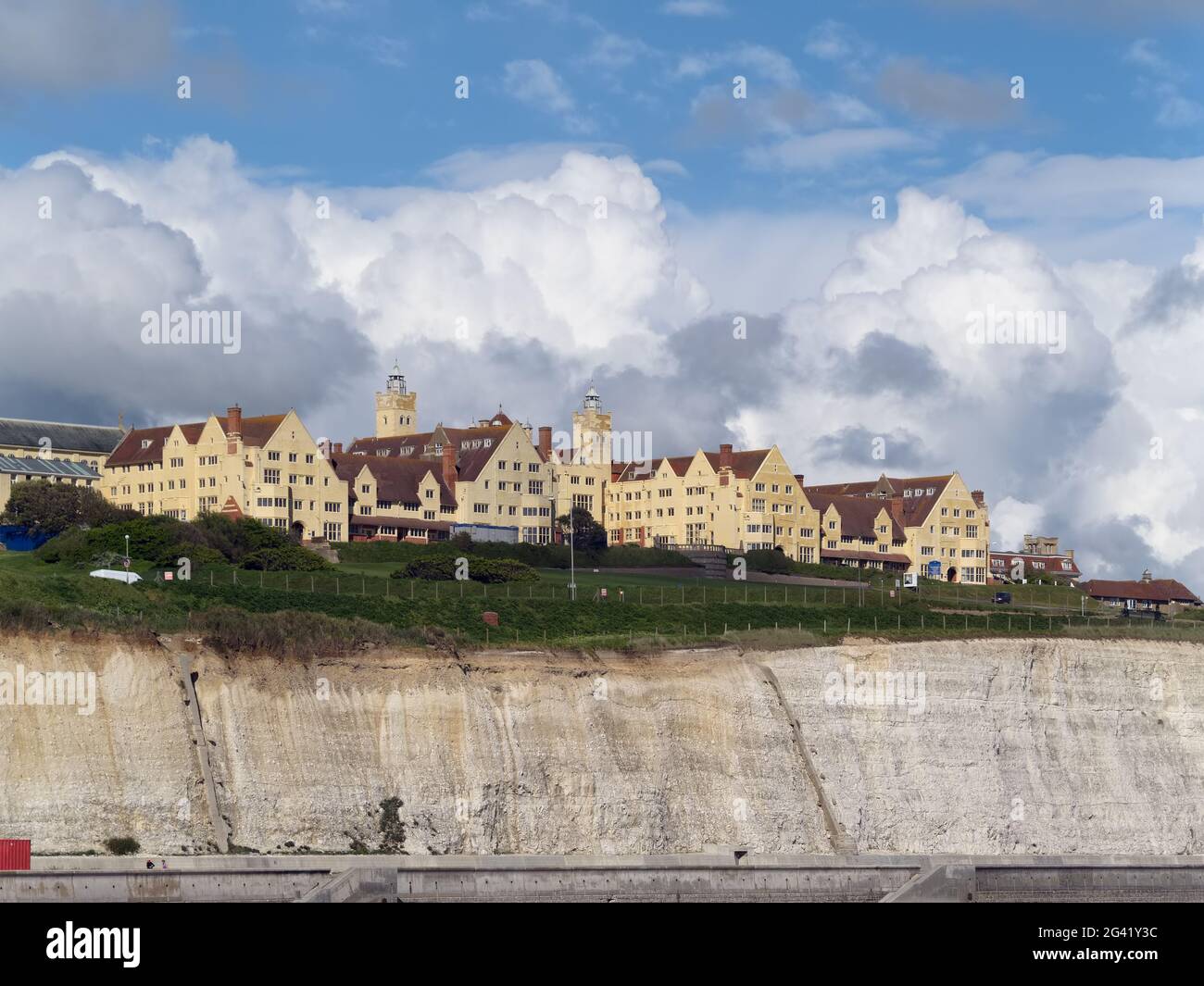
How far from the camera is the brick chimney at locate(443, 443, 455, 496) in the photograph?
138750 mm

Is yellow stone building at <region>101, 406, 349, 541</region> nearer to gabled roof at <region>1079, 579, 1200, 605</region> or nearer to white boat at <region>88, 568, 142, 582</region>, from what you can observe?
white boat at <region>88, 568, 142, 582</region>

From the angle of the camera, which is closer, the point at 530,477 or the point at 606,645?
the point at 606,645

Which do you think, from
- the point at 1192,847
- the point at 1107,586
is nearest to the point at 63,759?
the point at 1192,847

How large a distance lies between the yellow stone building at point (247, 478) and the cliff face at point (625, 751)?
1509 inches

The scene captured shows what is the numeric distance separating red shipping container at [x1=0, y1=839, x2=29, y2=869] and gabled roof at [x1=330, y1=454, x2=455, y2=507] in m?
65.8

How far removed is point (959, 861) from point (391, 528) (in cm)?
6472

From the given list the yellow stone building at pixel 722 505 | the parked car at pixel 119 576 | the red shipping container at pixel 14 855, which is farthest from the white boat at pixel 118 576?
the yellow stone building at pixel 722 505

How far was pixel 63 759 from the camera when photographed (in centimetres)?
7894

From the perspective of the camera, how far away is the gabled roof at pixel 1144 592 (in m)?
146

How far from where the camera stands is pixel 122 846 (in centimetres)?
7731

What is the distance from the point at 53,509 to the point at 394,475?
939 inches
